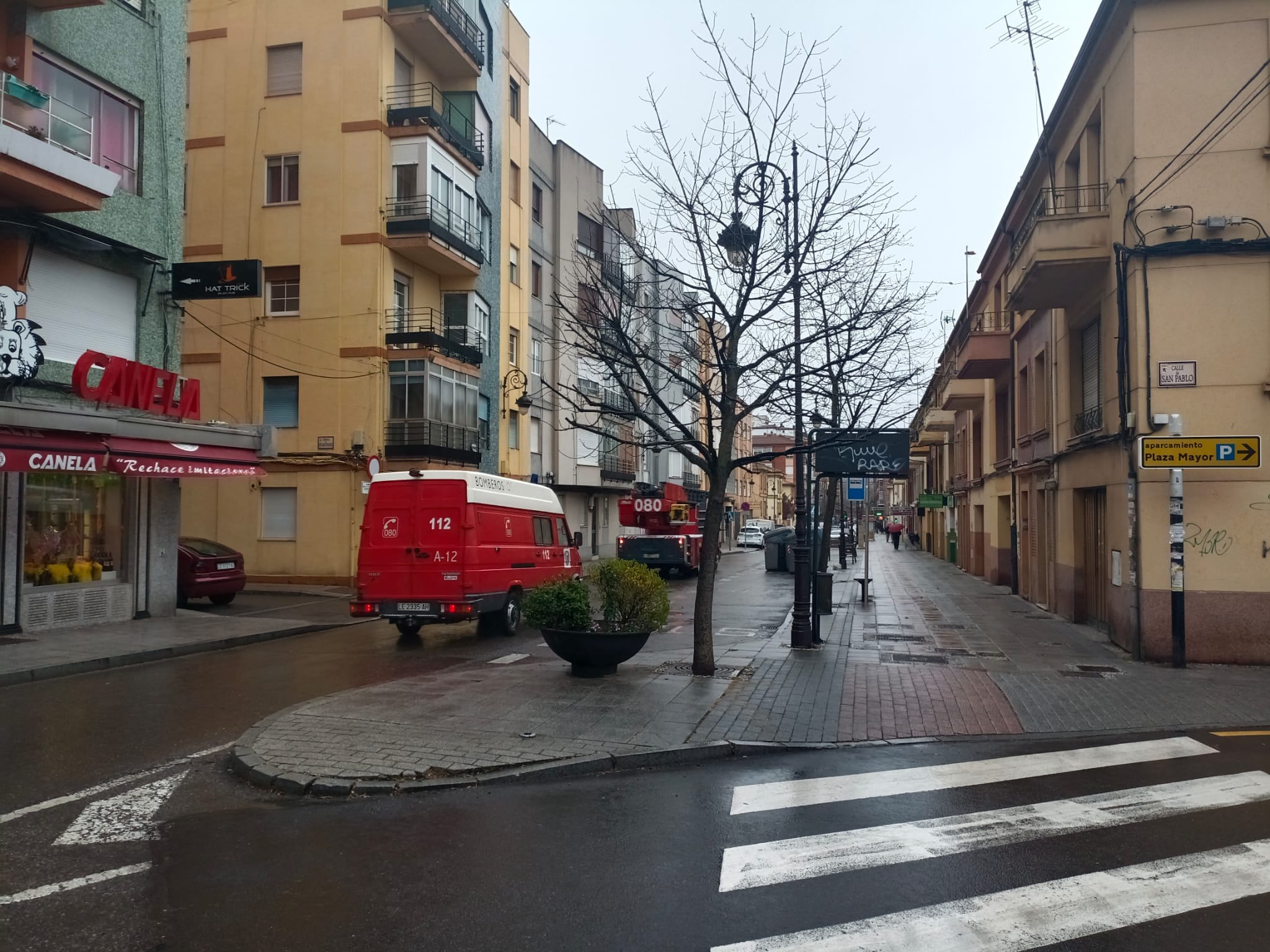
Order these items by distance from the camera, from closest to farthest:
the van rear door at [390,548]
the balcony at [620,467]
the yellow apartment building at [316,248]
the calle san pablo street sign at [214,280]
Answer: the van rear door at [390,548], the calle san pablo street sign at [214,280], the yellow apartment building at [316,248], the balcony at [620,467]

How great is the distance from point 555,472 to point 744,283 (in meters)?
27.2

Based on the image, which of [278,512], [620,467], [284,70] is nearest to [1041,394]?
[278,512]

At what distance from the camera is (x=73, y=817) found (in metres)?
5.68

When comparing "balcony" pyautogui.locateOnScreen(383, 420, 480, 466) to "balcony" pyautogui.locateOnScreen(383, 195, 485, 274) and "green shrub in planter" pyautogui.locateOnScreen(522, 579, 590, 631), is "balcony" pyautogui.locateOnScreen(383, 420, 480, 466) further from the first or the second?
"green shrub in planter" pyautogui.locateOnScreen(522, 579, 590, 631)

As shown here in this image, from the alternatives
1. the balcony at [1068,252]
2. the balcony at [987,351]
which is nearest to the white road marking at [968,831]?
the balcony at [1068,252]

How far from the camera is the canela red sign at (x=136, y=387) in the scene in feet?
45.4

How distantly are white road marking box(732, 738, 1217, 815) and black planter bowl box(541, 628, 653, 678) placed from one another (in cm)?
365

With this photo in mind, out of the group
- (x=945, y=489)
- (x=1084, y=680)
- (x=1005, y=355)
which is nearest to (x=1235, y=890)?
(x=1084, y=680)

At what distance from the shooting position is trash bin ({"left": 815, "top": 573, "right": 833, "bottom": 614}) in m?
16.7

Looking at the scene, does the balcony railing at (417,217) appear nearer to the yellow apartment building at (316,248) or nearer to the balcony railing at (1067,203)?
the yellow apartment building at (316,248)

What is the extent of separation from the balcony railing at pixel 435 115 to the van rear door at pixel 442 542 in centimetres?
1458

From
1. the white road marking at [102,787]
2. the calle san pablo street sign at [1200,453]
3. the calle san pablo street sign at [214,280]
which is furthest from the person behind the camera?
the calle san pablo street sign at [214,280]

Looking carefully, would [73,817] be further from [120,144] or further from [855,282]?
[120,144]

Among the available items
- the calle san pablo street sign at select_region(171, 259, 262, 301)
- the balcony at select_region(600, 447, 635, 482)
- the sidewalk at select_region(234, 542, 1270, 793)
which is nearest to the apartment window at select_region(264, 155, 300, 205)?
the calle san pablo street sign at select_region(171, 259, 262, 301)
